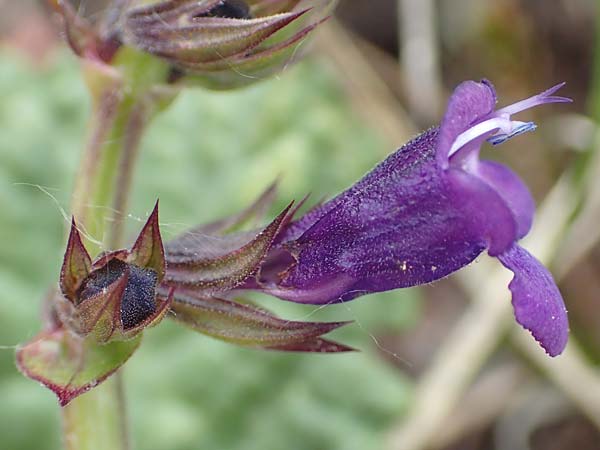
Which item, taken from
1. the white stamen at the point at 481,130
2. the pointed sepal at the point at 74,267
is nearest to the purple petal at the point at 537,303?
the white stamen at the point at 481,130

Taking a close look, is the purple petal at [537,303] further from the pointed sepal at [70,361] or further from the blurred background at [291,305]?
the blurred background at [291,305]

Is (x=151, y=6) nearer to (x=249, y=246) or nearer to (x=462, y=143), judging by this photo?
(x=249, y=246)

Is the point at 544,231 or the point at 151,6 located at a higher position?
the point at 151,6

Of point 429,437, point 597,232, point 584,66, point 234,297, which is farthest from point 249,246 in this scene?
point 584,66

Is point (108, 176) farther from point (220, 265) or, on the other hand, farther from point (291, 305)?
point (291, 305)

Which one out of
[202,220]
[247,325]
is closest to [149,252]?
[247,325]

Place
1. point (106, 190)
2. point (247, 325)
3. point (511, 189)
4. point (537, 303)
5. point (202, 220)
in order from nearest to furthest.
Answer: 1. point (537, 303)
2. point (511, 189)
3. point (247, 325)
4. point (106, 190)
5. point (202, 220)

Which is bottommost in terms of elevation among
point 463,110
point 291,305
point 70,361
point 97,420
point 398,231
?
point 291,305
